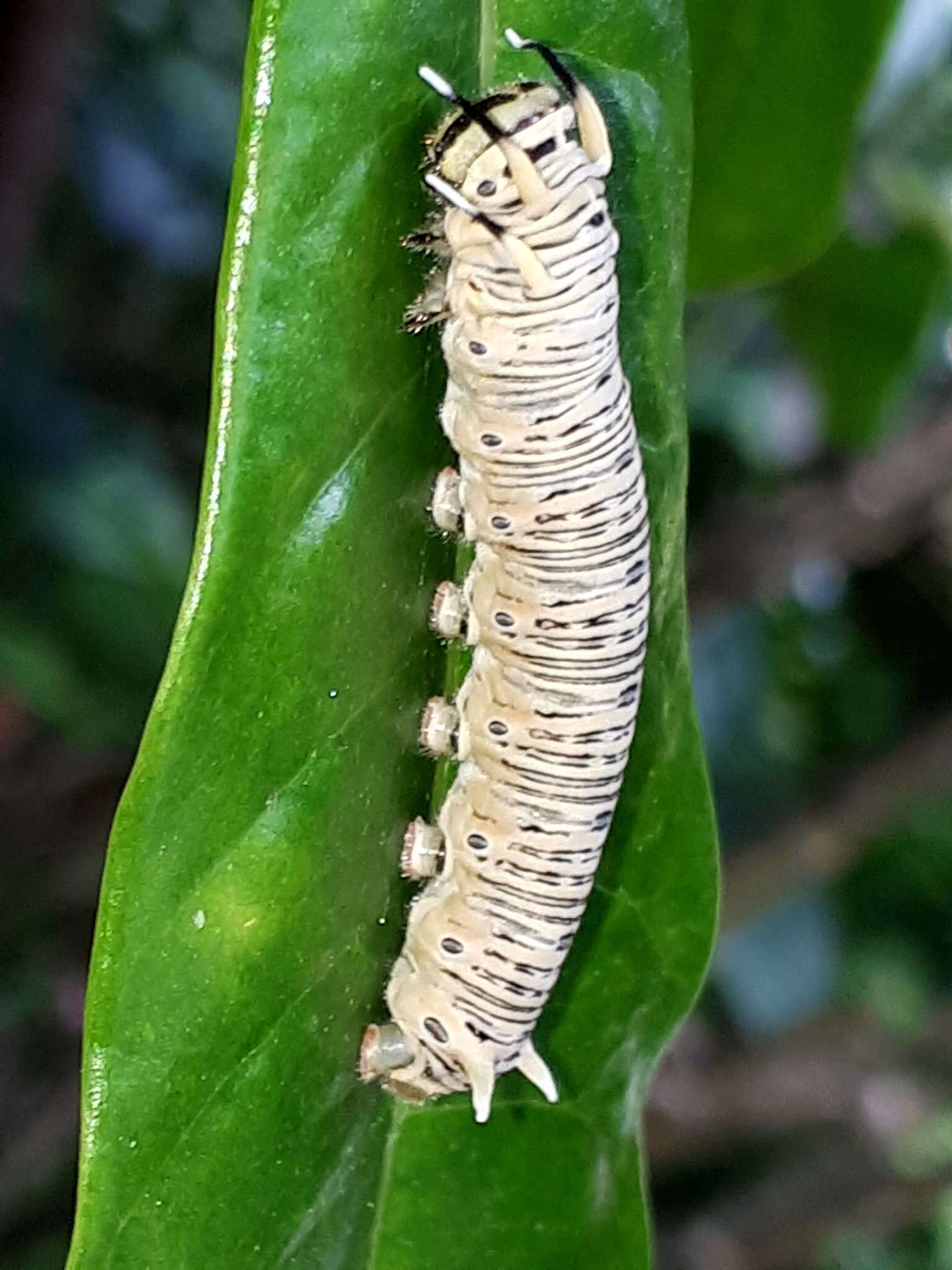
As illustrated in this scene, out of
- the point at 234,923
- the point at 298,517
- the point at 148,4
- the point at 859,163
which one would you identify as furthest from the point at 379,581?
the point at 148,4

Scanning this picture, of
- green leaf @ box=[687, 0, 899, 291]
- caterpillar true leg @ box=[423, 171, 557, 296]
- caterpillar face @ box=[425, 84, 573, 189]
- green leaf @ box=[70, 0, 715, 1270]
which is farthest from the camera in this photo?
green leaf @ box=[687, 0, 899, 291]

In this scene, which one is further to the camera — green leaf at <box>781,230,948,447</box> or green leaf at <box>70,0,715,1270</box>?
green leaf at <box>781,230,948,447</box>

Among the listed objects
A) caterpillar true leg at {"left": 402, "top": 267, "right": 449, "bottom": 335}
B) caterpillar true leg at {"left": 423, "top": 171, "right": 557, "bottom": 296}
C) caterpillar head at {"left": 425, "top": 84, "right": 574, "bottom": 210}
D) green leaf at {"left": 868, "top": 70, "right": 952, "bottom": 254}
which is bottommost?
caterpillar true leg at {"left": 402, "top": 267, "right": 449, "bottom": 335}

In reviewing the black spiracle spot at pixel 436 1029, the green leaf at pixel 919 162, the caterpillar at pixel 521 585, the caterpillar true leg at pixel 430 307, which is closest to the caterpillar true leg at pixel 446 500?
the caterpillar at pixel 521 585

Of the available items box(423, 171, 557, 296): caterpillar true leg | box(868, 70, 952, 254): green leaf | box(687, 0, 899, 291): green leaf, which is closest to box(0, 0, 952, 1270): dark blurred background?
box(868, 70, 952, 254): green leaf

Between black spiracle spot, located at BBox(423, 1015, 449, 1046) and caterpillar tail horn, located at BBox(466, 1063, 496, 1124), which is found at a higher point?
black spiracle spot, located at BBox(423, 1015, 449, 1046)

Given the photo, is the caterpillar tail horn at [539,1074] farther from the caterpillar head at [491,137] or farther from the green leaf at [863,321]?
the green leaf at [863,321]

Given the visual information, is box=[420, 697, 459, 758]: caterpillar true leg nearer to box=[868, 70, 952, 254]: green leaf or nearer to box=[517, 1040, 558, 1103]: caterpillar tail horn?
box=[517, 1040, 558, 1103]: caterpillar tail horn
